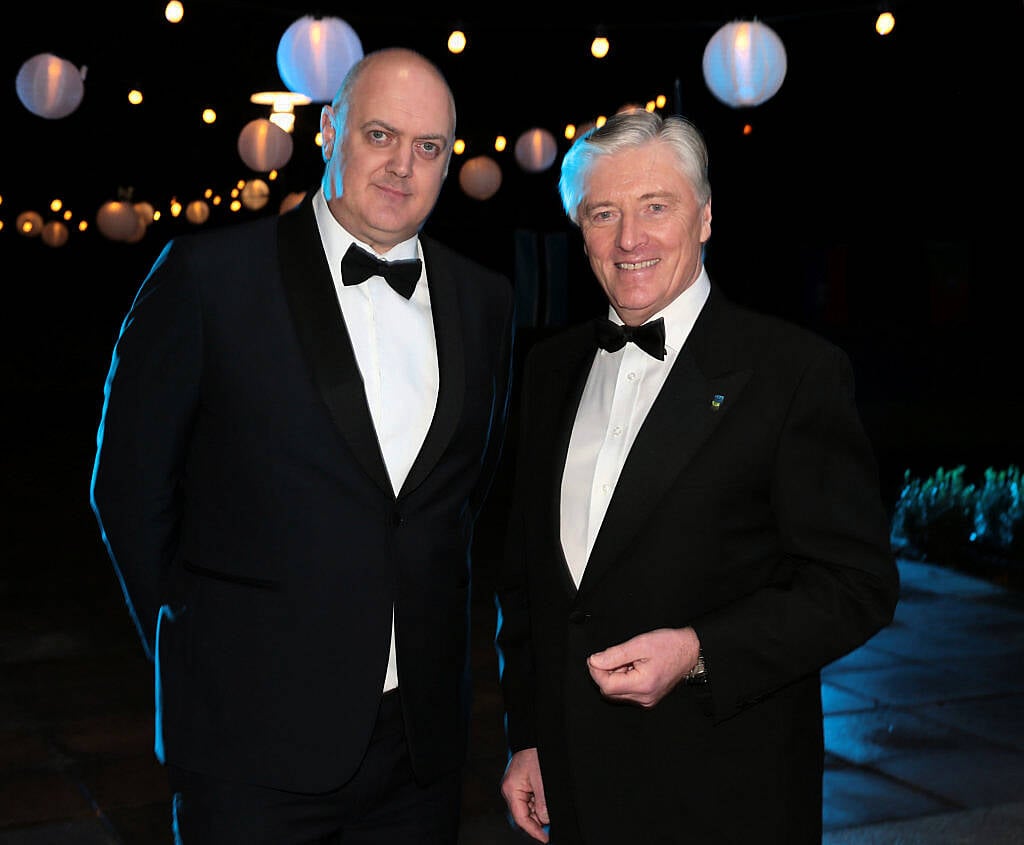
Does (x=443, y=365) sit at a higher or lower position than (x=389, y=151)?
lower

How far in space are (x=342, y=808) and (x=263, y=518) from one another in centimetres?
59

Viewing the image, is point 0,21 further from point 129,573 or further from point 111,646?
point 129,573

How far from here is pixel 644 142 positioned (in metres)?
2.40

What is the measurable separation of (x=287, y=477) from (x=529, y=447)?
50cm

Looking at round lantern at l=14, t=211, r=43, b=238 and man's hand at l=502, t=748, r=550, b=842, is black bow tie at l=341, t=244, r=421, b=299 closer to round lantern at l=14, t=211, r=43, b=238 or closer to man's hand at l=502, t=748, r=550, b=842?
man's hand at l=502, t=748, r=550, b=842

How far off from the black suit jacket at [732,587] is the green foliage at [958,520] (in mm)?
7058

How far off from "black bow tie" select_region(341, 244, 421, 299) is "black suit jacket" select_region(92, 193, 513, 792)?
0.07 m

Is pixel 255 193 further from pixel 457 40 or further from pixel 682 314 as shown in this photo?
pixel 682 314

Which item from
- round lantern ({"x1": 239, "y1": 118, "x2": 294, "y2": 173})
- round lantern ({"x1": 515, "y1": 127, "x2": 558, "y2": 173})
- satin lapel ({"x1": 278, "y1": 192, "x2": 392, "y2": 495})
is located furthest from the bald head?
round lantern ({"x1": 515, "y1": 127, "x2": 558, "y2": 173})

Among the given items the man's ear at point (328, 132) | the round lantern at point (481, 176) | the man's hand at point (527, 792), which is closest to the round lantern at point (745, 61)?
the man's ear at point (328, 132)

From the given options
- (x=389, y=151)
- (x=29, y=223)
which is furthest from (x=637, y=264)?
(x=29, y=223)

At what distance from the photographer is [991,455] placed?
13.5m

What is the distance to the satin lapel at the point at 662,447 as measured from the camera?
227 centimetres

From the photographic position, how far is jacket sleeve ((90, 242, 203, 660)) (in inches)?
97.0
